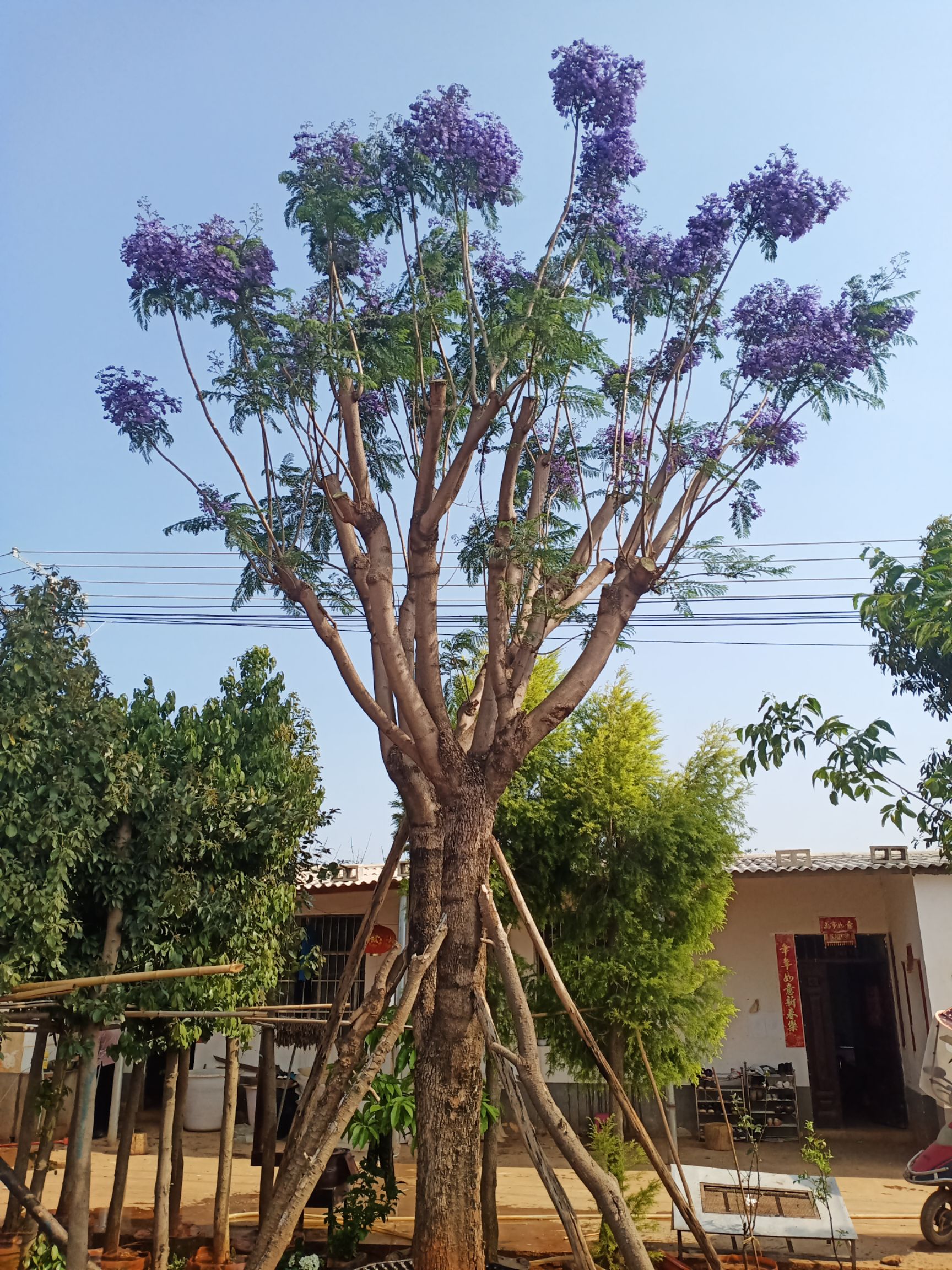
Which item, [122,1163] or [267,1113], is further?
[267,1113]

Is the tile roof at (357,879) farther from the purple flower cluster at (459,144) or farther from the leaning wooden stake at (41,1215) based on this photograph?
the purple flower cluster at (459,144)

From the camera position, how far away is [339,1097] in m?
6.13

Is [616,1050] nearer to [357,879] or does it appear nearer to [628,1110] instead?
[628,1110]

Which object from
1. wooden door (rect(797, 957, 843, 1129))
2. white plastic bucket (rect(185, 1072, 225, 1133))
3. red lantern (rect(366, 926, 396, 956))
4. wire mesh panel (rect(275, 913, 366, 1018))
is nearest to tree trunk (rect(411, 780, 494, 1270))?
red lantern (rect(366, 926, 396, 956))

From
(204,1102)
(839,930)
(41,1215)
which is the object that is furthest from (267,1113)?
(839,930)

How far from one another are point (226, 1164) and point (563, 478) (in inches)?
251

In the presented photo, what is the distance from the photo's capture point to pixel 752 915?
48.1 feet

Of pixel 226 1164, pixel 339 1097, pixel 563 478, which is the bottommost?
pixel 226 1164

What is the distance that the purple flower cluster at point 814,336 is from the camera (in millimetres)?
7359

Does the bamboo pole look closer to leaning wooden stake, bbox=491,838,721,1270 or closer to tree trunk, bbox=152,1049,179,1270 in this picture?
leaning wooden stake, bbox=491,838,721,1270

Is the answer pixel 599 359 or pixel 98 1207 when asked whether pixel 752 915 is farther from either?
pixel 599 359

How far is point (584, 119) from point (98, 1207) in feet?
36.2

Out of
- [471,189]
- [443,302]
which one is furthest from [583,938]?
[471,189]

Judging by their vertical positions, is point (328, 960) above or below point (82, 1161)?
above
